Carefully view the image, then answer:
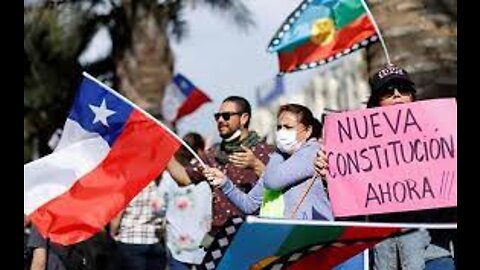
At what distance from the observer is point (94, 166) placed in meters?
8.02

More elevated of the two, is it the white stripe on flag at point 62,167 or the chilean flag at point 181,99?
the chilean flag at point 181,99

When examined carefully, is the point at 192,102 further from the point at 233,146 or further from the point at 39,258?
the point at 233,146

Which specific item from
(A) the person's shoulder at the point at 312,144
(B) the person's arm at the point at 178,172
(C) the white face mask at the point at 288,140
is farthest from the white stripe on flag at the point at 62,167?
(A) the person's shoulder at the point at 312,144

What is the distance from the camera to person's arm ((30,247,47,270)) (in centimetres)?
846

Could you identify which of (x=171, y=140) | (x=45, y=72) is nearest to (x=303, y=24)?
(x=171, y=140)

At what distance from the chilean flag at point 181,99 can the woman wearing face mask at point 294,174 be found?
8771 mm

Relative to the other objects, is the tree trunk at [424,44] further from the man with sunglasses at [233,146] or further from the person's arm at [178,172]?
the man with sunglasses at [233,146]

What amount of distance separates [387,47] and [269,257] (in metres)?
5.87

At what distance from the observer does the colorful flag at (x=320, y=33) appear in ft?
35.9

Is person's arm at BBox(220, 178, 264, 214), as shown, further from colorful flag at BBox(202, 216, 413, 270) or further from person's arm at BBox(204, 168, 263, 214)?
colorful flag at BBox(202, 216, 413, 270)

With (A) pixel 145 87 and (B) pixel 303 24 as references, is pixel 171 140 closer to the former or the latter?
(B) pixel 303 24

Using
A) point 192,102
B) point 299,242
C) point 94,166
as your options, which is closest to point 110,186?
point 94,166

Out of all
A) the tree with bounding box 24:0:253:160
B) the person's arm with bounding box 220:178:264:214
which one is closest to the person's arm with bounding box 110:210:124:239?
the person's arm with bounding box 220:178:264:214

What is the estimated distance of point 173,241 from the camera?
9492mm
